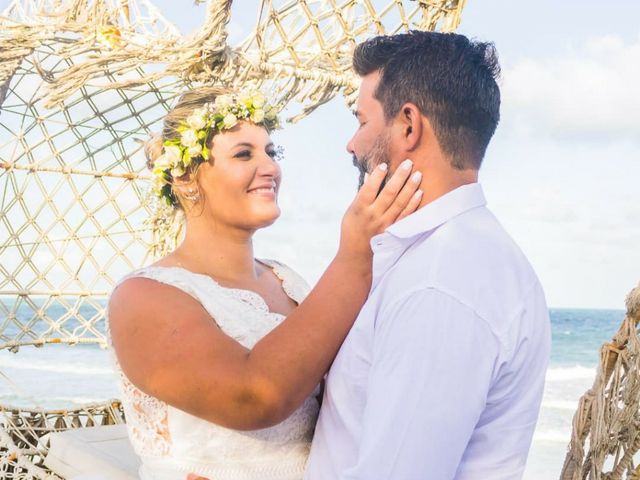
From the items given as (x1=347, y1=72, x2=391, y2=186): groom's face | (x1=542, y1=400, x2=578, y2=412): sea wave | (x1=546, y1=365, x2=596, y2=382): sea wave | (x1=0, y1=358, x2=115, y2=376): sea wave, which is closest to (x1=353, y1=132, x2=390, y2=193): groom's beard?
(x1=347, y1=72, x2=391, y2=186): groom's face

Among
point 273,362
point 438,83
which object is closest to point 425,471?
point 273,362

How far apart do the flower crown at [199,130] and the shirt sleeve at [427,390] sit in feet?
3.34

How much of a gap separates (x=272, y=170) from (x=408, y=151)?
75cm

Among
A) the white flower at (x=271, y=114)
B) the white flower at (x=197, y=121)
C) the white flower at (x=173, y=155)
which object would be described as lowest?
the white flower at (x=173, y=155)

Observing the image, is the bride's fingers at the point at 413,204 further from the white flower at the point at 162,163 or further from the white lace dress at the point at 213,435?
the white flower at the point at 162,163

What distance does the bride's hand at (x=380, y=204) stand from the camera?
1252 mm

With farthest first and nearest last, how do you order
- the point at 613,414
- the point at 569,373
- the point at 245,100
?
the point at 569,373 → the point at 245,100 → the point at 613,414

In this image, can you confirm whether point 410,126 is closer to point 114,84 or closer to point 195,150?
point 195,150

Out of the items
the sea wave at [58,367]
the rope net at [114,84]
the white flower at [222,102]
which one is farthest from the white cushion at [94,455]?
the sea wave at [58,367]

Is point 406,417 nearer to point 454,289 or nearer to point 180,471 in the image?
point 454,289

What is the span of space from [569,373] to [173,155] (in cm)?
1304

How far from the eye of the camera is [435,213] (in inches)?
47.8

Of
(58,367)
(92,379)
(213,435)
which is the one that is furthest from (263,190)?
(58,367)

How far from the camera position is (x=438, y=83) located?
1254mm
